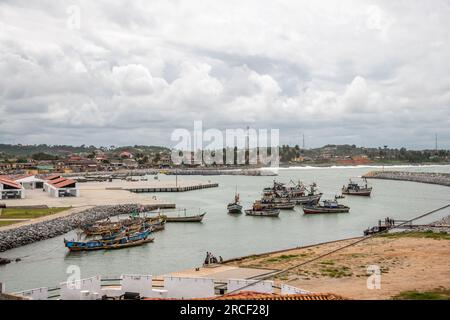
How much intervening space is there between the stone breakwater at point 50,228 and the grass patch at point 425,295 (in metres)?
18.8

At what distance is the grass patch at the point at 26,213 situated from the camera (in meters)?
32.8

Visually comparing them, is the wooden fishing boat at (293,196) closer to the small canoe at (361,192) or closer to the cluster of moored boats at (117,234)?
the small canoe at (361,192)

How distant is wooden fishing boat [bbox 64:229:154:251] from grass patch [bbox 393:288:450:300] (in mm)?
16165

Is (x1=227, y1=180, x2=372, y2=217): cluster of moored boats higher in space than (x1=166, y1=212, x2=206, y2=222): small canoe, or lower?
higher

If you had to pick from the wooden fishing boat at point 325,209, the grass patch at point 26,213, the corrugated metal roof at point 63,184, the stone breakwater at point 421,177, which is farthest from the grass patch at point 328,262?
the stone breakwater at point 421,177

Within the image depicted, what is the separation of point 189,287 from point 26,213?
26.1 meters

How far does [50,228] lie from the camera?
29.5 meters

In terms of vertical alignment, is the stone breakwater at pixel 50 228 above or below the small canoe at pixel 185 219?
above

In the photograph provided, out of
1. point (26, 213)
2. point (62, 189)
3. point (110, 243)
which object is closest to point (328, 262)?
point (110, 243)

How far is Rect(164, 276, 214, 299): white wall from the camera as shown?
11.5 metres

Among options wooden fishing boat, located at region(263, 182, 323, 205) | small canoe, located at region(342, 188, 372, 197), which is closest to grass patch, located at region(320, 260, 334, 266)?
wooden fishing boat, located at region(263, 182, 323, 205)

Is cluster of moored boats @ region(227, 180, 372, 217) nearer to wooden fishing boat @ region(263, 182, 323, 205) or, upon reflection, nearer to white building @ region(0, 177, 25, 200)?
wooden fishing boat @ region(263, 182, 323, 205)

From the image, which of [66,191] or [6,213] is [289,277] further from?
→ [66,191]

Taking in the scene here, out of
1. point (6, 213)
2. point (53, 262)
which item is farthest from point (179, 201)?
point (53, 262)
